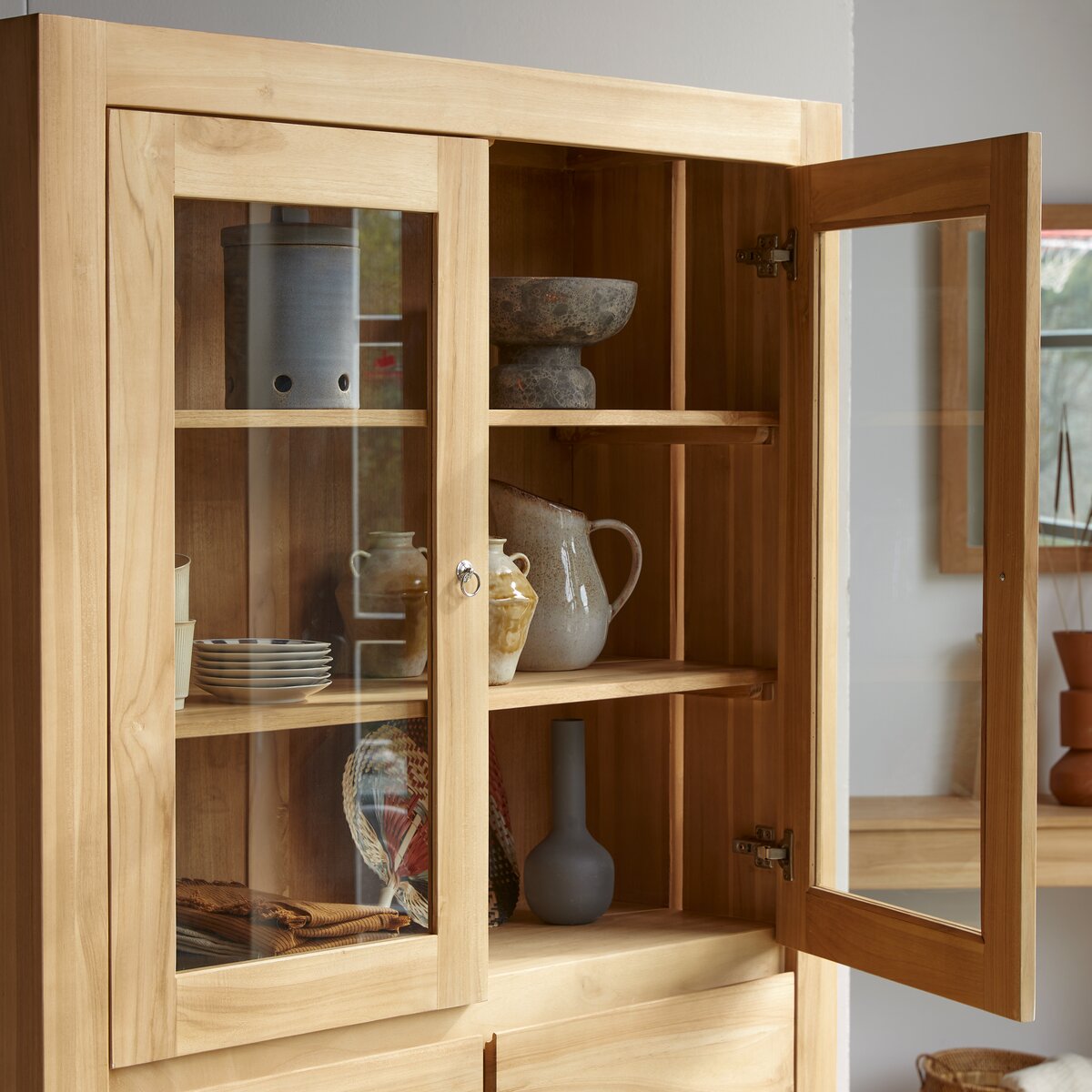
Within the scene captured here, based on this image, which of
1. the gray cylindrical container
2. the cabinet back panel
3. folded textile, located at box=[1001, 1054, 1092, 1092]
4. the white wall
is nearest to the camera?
the gray cylindrical container

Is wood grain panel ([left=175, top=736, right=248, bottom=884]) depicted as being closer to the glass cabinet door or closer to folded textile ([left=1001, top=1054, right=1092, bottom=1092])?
the glass cabinet door

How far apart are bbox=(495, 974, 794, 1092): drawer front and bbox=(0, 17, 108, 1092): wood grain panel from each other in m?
0.46

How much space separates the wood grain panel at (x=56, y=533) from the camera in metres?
1.29

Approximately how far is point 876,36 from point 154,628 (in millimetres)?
2359

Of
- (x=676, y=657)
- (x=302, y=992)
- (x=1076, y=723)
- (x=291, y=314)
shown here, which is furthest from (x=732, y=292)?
(x=1076, y=723)

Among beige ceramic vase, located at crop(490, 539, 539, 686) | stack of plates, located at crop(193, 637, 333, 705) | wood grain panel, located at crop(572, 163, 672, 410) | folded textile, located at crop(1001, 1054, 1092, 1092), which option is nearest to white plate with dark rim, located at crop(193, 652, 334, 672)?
stack of plates, located at crop(193, 637, 333, 705)

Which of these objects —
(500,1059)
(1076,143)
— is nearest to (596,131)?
(500,1059)

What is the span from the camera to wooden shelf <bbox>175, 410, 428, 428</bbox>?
1374 mm

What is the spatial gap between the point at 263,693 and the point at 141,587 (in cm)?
17

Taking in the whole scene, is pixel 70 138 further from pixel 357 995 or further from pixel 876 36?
pixel 876 36

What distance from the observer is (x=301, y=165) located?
1.39m

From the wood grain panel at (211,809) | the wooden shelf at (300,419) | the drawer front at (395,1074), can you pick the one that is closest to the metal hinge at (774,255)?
the wooden shelf at (300,419)

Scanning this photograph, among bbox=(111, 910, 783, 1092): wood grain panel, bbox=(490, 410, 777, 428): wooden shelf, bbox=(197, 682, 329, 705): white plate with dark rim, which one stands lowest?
bbox=(111, 910, 783, 1092): wood grain panel

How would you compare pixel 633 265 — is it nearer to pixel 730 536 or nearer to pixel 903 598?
pixel 730 536
